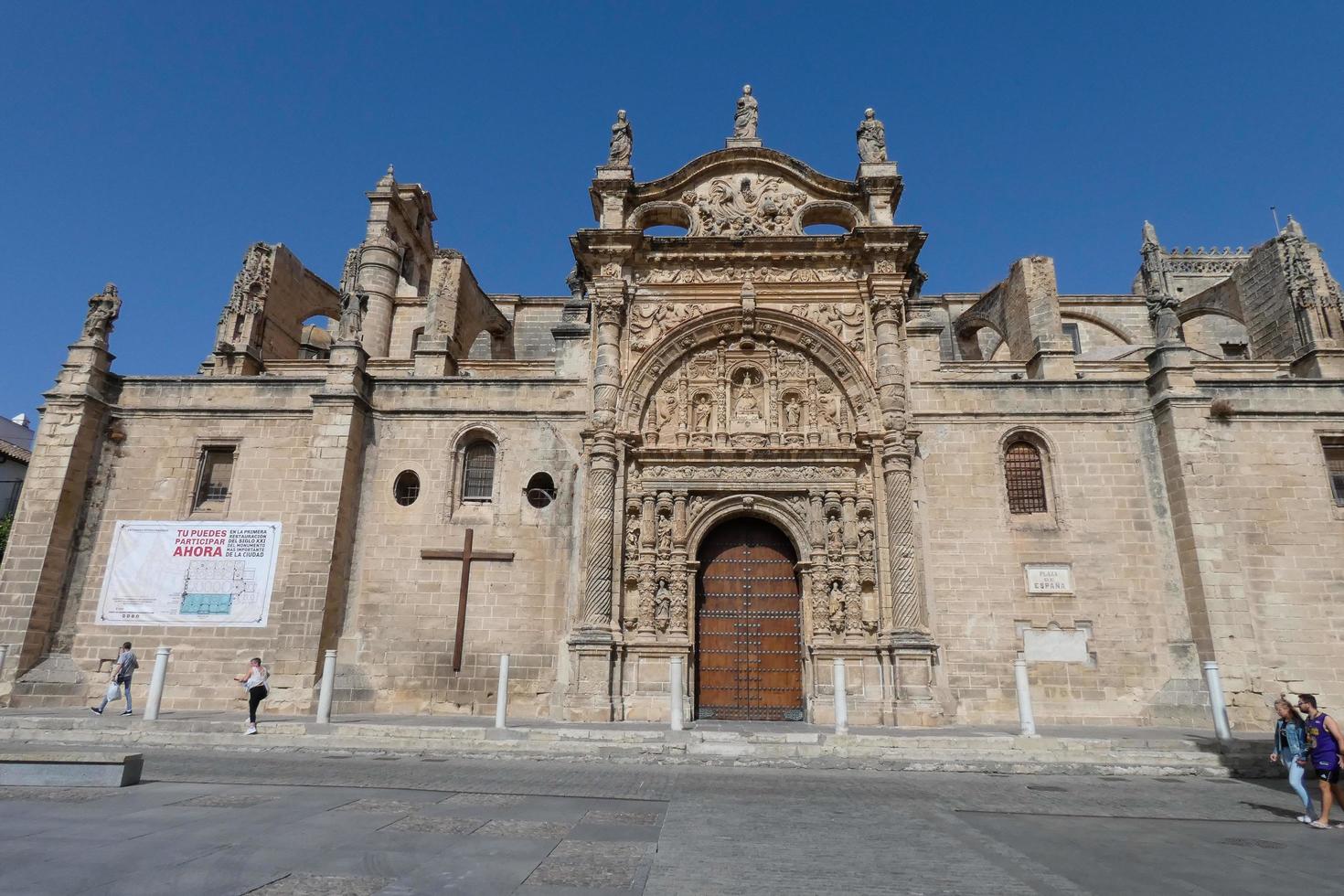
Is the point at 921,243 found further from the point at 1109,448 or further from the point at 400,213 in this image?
the point at 400,213

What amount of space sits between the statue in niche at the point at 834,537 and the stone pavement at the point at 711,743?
3.83 meters

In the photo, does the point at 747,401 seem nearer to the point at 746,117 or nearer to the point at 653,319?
the point at 653,319

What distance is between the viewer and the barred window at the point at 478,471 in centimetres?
1678

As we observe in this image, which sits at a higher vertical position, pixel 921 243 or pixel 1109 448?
pixel 921 243

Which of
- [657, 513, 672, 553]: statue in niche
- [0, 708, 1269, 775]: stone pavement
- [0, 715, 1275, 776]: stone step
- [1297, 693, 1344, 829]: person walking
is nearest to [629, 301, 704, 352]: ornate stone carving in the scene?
[657, 513, 672, 553]: statue in niche

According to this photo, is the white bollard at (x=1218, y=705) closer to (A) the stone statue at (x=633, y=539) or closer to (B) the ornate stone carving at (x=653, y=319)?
(A) the stone statue at (x=633, y=539)

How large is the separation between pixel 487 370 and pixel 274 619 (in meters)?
8.54

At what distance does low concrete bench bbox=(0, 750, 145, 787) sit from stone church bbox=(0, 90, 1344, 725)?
21.7 ft

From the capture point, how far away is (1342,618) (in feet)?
48.0

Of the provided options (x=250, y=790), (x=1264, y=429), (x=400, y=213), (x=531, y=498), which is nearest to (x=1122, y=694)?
(x=1264, y=429)

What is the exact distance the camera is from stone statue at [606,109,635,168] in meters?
18.3

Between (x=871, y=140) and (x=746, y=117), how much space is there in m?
3.29

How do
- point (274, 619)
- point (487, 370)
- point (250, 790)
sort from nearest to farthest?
point (250, 790), point (274, 619), point (487, 370)

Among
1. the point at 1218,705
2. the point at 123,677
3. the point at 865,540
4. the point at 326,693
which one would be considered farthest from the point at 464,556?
the point at 1218,705
